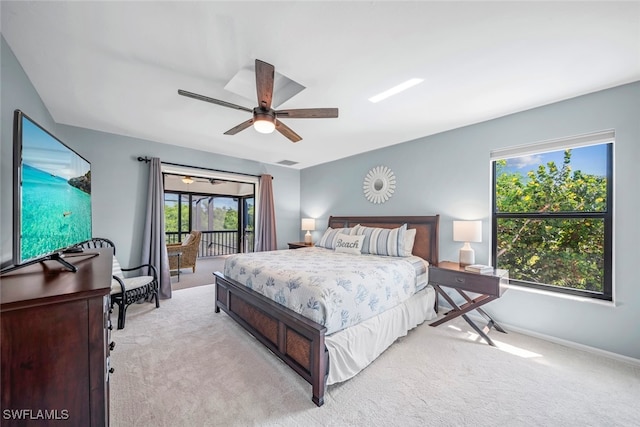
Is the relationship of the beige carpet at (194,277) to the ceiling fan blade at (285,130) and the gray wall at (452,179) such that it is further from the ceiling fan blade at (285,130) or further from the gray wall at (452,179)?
the ceiling fan blade at (285,130)

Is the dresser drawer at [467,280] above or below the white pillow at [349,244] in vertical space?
below

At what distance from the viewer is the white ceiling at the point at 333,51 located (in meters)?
1.46

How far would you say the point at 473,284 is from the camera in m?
2.54

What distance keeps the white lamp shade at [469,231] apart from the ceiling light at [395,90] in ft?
5.66

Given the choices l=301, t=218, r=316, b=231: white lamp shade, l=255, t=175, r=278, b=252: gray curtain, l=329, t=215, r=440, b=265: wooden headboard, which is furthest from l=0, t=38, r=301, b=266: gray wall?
l=329, t=215, r=440, b=265: wooden headboard

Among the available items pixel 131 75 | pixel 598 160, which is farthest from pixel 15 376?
pixel 598 160

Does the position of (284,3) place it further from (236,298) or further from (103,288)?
(236,298)

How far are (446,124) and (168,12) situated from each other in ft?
10.3

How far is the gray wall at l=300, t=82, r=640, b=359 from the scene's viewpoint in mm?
2188

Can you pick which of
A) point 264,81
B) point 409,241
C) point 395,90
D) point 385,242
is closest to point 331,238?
point 385,242

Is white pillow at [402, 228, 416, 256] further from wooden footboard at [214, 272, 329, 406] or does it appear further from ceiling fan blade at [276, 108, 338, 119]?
ceiling fan blade at [276, 108, 338, 119]

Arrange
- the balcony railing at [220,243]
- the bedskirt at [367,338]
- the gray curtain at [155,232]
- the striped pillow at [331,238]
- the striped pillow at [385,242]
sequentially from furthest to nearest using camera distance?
the balcony railing at [220,243]
the striped pillow at [331,238]
the gray curtain at [155,232]
the striped pillow at [385,242]
the bedskirt at [367,338]

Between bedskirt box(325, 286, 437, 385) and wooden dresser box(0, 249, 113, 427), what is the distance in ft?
4.35
